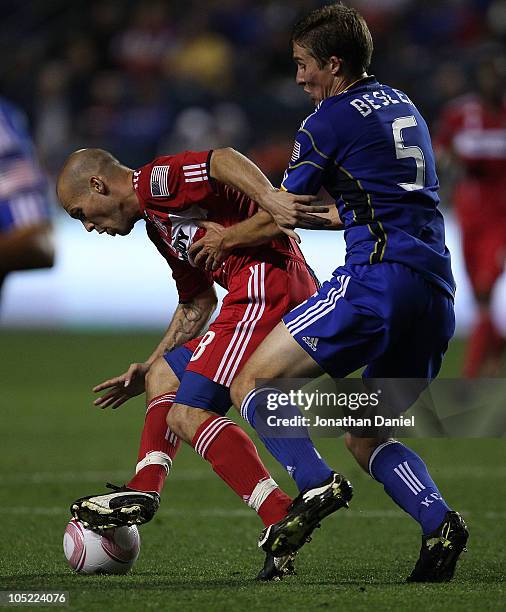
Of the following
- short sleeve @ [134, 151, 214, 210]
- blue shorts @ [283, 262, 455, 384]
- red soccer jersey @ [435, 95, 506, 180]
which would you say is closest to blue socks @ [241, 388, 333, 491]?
blue shorts @ [283, 262, 455, 384]

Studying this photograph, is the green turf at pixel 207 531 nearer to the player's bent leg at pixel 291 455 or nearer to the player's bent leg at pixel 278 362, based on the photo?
the player's bent leg at pixel 291 455

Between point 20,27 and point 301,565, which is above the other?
point 301,565

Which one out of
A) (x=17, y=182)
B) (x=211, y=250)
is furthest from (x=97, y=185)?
(x=17, y=182)

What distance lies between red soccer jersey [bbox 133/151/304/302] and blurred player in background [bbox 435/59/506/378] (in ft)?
18.9

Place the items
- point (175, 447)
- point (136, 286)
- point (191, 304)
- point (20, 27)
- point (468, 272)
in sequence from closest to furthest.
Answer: point (175, 447), point (191, 304), point (468, 272), point (136, 286), point (20, 27)

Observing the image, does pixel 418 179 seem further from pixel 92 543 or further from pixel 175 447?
pixel 92 543

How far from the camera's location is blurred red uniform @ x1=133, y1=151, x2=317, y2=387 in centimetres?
464

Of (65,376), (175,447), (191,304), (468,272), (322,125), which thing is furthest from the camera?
(65,376)

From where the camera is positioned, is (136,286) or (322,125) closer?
(322,125)

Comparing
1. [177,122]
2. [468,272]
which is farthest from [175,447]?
[177,122]

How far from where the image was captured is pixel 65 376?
12.2 metres

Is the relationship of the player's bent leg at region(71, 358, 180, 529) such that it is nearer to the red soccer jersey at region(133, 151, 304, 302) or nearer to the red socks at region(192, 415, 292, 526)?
the red socks at region(192, 415, 292, 526)

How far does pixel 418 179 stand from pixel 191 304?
1287mm

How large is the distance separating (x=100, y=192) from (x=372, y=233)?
1109 millimetres
